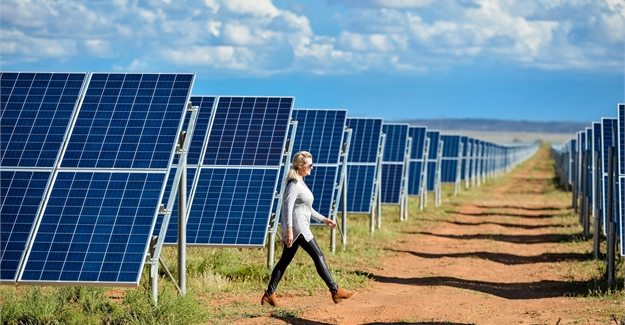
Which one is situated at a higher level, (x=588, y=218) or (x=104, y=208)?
(x=588, y=218)

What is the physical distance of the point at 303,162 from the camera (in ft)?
47.1

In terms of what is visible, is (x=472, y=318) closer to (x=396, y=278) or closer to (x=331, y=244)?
(x=396, y=278)

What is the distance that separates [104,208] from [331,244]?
9.87 m

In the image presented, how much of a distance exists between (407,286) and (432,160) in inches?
995

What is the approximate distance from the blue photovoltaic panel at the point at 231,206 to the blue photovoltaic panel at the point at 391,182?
45.0 feet

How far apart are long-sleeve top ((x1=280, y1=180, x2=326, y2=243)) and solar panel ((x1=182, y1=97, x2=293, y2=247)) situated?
8.48 feet

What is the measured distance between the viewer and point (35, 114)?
14391mm

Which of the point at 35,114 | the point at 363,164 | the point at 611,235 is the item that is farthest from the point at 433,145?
the point at 35,114

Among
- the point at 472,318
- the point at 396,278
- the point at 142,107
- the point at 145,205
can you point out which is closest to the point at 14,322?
the point at 145,205

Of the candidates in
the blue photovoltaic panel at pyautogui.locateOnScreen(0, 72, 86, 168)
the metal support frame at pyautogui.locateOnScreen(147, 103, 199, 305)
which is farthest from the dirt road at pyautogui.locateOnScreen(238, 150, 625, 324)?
the blue photovoltaic panel at pyautogui.locateOnScreen(0, 72, 86, 168)

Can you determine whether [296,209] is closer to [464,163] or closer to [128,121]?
[128,121]

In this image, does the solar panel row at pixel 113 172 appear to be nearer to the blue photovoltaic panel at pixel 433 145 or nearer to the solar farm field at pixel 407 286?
the solar farm field at pixel 407 286

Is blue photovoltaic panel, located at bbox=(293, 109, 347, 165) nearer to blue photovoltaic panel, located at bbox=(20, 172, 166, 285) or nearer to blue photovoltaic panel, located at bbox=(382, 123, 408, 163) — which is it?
blue photovoltaic panel, located at bbox=(382, 123, 408, 163)

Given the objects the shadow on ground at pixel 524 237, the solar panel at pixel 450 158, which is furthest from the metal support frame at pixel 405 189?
the solar panel at pixel 450 158
